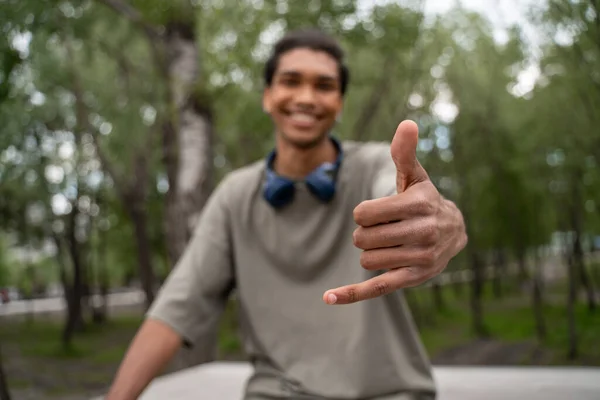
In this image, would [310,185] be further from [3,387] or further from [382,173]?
[3,387]

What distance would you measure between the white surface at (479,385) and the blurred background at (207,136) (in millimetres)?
463

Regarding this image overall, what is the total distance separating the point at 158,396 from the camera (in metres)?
2.19

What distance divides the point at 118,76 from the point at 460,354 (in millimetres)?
5039

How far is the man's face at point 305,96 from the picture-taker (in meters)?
1.54

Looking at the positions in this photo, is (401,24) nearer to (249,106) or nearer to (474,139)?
(249,106)

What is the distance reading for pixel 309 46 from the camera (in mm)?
1605

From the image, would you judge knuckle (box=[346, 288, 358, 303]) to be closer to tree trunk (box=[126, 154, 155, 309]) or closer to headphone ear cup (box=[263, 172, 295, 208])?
headphone ear cup (box=[263, 172, 295, 208])

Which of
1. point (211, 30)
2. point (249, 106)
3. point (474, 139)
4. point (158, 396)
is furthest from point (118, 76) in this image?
point (474, 139)

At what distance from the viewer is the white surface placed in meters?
2.09

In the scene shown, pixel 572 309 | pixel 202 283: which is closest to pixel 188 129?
pixel 202 283

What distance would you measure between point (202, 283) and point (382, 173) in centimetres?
59

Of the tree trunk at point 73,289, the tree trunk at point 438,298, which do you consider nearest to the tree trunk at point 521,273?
the tree trunk at point 438,298

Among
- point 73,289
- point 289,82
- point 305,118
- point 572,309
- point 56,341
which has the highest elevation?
point 289,82

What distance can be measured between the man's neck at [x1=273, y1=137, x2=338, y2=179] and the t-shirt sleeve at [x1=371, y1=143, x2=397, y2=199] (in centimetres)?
13
